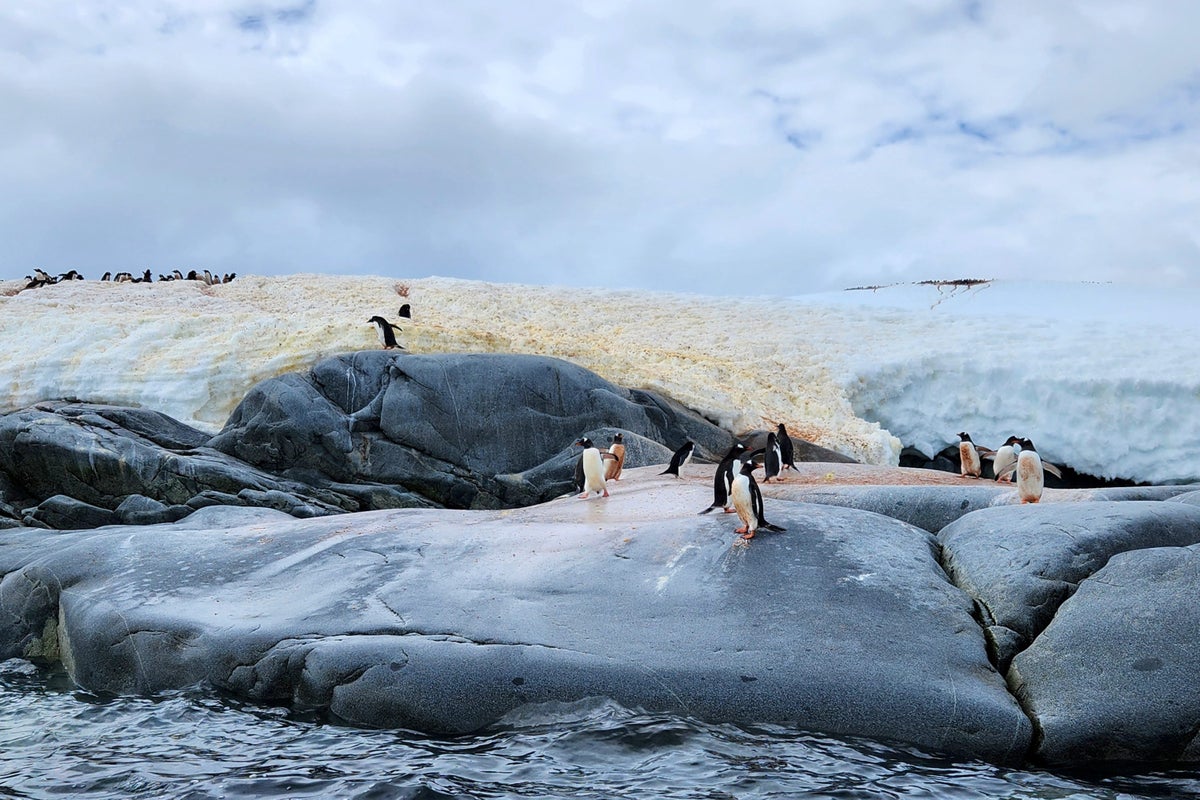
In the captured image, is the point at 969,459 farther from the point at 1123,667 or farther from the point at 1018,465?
the point at 1123,667

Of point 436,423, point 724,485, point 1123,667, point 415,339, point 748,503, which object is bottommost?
point 1123,667

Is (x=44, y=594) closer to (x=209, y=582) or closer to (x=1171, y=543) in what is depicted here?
(x=209, y=582)

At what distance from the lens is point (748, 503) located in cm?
887

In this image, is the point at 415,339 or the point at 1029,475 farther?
the point at 415,339

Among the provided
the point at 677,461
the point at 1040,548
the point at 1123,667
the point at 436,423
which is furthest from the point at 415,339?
the point at 1123,667

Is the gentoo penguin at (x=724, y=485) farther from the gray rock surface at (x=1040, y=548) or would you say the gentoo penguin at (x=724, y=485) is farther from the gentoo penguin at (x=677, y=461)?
the gentoo penguin at (x=677, y=461)

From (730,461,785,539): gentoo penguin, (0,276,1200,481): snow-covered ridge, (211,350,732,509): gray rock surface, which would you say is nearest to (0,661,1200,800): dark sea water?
(730,461,785,539): gentoo penguin

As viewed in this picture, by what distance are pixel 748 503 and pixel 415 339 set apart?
48.4ft

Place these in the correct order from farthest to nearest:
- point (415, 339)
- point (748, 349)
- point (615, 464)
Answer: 1. point (748, 349)
2. point (415, 339)
3. point (615, 464)

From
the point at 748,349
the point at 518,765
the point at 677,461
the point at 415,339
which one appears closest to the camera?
the point at 518,765

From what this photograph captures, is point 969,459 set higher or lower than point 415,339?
lower

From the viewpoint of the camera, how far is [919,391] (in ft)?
95.0

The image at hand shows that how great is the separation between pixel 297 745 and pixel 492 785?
1708 mm

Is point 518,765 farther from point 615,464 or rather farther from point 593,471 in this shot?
point 615,464
